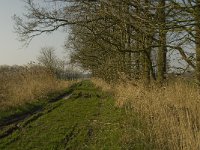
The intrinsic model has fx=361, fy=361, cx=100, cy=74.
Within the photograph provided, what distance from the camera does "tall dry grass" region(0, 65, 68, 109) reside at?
19391 mm

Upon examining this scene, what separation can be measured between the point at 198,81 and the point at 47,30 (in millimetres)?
9415

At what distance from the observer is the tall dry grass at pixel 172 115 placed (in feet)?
22.9

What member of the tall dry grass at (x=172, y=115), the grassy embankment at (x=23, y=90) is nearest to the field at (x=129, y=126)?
the tall dry grass at (x=172, y=115)

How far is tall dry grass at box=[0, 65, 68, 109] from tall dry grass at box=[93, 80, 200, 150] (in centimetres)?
821

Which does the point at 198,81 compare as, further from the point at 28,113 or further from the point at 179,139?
the point at 28,113

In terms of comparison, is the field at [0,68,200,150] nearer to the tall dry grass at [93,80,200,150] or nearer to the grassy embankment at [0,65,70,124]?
the tall dry grass at [93,80,200,150]

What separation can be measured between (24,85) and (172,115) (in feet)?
53.4

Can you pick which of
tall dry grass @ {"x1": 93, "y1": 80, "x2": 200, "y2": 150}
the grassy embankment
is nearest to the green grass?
tall dry grass @ {"x1": 93, "y1": 80, "x2": 200, "y2": 150}

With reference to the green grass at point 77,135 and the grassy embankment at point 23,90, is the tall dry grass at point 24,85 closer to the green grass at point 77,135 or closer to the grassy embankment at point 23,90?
the grassy embankment at point 23,90

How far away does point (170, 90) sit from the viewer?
11.3 meters

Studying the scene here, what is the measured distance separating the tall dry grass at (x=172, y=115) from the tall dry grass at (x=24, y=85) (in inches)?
323

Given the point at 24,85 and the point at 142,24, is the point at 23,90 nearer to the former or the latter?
the point at 24,85

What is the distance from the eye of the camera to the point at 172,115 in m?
8.67

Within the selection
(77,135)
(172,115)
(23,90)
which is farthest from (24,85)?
(172,115)
